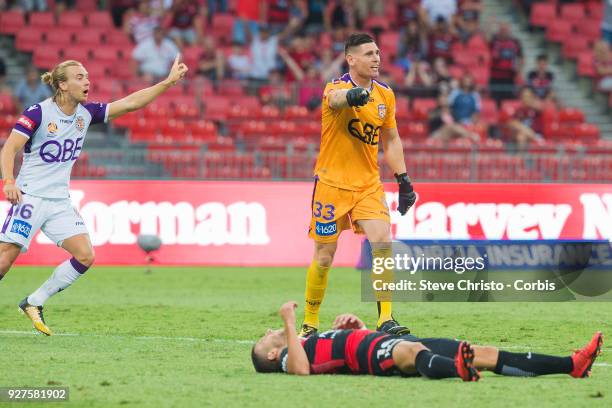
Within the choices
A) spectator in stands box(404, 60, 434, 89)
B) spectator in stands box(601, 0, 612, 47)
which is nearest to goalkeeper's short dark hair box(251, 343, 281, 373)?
spectator in stands box(404, 60, 434, 89)

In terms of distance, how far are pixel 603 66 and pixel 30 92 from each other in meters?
12.9

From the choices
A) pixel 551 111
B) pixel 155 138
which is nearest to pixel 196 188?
pixel 155 138

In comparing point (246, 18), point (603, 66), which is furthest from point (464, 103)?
point (246, 18)

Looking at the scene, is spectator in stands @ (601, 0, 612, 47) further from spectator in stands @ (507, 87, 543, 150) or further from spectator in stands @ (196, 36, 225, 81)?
spectator in stands @ (196, 36, 225, 81)

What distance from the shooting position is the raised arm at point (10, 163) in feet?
32.2

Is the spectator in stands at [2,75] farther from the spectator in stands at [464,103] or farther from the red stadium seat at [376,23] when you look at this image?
the spectator in stands at [464,103]

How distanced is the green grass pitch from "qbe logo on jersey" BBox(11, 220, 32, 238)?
3.01 feet

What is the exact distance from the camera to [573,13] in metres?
29.5

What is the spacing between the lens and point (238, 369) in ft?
28.1

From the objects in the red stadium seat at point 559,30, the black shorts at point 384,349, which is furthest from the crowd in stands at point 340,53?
the black shorts at point 384,349

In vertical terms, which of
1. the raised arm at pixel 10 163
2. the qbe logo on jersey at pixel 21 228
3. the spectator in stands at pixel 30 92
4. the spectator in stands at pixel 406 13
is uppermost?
the spectator in stands at pixel 406 13

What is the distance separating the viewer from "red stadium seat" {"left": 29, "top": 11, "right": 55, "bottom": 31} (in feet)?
80.6

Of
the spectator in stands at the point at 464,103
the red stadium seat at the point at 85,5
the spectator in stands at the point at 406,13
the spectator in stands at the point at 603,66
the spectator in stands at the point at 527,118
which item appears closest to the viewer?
the spectator in stands at the point at 464,103

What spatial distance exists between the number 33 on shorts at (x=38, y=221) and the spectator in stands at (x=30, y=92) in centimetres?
1197
